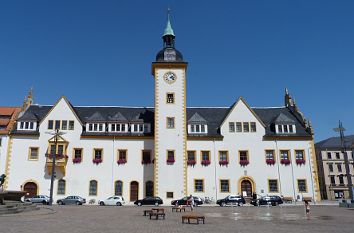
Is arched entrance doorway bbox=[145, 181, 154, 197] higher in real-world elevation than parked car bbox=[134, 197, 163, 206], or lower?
higher

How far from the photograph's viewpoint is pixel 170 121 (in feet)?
156

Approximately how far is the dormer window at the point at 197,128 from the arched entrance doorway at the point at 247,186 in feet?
30.6

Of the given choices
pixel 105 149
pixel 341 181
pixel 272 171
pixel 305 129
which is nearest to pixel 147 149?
pixel 105 149

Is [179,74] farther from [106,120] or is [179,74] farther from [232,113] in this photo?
[106,120]

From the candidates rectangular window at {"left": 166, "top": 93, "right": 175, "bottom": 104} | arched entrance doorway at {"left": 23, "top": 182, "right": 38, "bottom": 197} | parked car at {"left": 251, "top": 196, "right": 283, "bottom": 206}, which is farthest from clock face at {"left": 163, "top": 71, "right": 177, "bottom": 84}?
arched entrance doorway at {"left": 23, "top": 182, "right": 38, "bottom": 197}

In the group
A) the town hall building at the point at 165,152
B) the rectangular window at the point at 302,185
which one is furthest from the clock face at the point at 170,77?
the rectangular window at the point at 302,185

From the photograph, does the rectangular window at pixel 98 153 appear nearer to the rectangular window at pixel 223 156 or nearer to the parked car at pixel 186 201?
the parked car at pixel 186 201

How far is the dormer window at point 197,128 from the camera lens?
4962 centimetres

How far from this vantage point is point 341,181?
7625 cm

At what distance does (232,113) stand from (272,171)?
1066cm

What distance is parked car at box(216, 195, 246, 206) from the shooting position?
42225 millimetres

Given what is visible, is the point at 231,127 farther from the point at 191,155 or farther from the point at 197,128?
the point at 191,155

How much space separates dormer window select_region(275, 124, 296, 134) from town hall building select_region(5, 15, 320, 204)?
16cm

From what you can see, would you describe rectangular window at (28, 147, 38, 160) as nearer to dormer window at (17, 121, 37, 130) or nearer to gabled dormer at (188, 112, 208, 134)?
dormer window at (17, 121, 37, 130)
